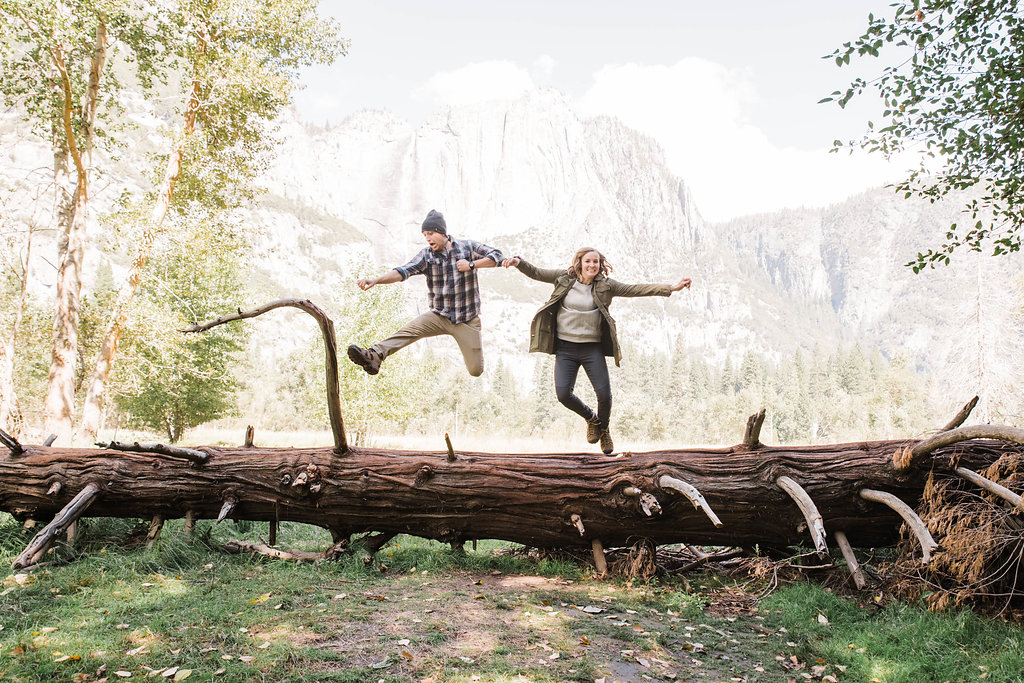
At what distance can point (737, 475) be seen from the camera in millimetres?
6734

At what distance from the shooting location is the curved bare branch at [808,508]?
523cm

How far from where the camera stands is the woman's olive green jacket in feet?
24.4

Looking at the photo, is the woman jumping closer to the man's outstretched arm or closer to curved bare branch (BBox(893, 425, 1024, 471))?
the man's outstretched arm

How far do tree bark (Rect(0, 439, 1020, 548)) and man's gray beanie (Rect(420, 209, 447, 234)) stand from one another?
8.70 ft

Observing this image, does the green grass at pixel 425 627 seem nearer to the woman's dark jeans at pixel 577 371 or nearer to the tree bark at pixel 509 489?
the tree bark at pixel 509 489

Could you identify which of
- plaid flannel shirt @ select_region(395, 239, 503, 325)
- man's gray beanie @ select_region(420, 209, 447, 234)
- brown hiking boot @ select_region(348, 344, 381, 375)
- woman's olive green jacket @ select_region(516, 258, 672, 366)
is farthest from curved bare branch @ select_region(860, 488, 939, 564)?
man's gray beanie @ select_region(420, 209, 447, 234)

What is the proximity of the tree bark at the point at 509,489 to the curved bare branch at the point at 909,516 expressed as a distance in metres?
0.18

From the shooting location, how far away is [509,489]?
7105 millimetres

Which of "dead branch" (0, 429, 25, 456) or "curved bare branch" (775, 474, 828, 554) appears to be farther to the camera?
"dead branch" (0, 429, 25, 456)

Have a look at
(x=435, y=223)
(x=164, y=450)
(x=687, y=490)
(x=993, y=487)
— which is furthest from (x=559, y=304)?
(x=164, y=450)

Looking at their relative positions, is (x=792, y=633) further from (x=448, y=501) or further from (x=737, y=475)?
(x=448, y=501)

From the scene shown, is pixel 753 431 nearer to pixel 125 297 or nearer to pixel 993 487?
pixel 993 487

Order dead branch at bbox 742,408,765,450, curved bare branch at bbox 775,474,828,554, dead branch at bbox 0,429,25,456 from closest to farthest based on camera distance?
curved bare branch at bbox 775,474,828,554, dead branch at bbox 742,408,765,450, dead branch at bbox 0,429,25,456

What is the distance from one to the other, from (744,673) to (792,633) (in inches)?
47.2
